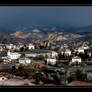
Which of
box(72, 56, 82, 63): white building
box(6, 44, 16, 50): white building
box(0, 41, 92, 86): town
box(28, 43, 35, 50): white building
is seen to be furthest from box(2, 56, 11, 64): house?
box(72, 56, 82, 63): white building

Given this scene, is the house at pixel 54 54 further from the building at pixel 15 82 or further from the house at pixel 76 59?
the building at pixel 15 82

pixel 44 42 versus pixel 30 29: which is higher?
pixel 30 29

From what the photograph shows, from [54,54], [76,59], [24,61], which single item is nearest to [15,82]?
[24,61]

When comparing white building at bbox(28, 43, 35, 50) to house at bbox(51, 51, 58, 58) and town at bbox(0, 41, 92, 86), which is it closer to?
town at bbox(0, 41, 92, 86)

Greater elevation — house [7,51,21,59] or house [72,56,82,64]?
house [7,51,21,59]

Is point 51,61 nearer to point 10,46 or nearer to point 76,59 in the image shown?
point 76,59

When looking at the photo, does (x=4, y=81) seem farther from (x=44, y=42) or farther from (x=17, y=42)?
(x=44, y=42)

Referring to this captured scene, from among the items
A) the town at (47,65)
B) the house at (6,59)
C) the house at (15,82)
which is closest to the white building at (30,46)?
the town at (47,65)

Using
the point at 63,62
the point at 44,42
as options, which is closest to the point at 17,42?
the point at 44,42
